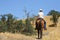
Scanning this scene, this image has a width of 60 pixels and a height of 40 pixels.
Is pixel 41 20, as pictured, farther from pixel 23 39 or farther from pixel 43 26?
pixel 23 39

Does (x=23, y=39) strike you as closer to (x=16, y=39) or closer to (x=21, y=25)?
(x=16, y=39)

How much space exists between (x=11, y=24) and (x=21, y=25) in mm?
1889

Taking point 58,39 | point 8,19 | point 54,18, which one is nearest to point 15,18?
point 8,19

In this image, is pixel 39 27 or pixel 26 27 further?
pixel 26 27

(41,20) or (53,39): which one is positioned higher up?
(41,20)

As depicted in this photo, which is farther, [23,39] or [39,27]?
[39,27]

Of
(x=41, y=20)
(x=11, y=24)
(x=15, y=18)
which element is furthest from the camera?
(x=15, y=18)

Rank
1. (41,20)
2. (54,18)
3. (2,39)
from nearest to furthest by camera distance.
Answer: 1. (2,39)
2. (41,20)
3. (54,18)

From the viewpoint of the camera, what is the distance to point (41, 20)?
54.3 feet

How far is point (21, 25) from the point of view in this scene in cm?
4547

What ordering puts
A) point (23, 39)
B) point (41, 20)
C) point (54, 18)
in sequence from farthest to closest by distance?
1. point (54, 18)
2. point (41, 20)
3. point (23, 39)

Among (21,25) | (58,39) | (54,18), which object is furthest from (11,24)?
(58,39)

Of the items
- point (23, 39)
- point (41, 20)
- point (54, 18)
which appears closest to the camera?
point (23, 39)

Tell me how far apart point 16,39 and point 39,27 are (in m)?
2.38
